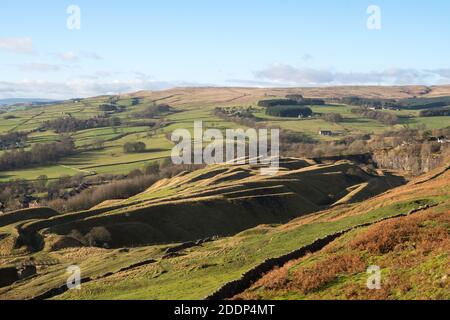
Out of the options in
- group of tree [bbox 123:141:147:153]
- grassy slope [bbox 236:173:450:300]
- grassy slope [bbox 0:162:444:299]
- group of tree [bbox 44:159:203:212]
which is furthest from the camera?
group of tree [bbox 123:141:147:153]

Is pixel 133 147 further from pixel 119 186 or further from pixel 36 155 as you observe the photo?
pixel 119 186

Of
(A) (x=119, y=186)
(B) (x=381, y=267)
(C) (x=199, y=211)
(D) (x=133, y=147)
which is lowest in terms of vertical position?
(A) (x=119, y=186)

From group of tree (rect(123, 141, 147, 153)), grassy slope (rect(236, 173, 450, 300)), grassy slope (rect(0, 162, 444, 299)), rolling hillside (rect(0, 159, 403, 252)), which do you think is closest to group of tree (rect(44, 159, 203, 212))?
rolling hillside (rect(0, 159, 403, 252))

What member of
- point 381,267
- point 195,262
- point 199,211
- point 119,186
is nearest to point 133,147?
point 119,186

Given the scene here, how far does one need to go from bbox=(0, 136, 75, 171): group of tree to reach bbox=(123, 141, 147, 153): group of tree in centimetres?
2044

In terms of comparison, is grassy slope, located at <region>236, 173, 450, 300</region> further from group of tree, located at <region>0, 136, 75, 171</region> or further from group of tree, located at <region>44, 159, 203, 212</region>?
group of tree, located at <region>0, 136, 75, 171</region>

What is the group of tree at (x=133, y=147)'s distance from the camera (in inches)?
7126

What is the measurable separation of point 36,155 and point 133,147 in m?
32.5

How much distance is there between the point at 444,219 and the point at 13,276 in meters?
39.4

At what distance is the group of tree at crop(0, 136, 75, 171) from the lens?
164375mm

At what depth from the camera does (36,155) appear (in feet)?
565

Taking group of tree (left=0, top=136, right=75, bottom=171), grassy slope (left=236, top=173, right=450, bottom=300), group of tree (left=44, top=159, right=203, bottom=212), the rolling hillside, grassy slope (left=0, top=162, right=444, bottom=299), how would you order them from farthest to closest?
group of tree (left=0, top=136, right=75, bottom=171), group of tree (left=44, top=159, right=203, bottom=212), the rolling hillside, grassy slope (left=0, top=162, right=444, bottom=299), grassy slope (left=236, top=173, right=450, bottom=300)

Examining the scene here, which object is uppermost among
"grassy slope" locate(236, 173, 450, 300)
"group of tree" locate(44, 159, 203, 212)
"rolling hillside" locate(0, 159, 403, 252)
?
"grassy slope" locate(236, 173, 450, 300)

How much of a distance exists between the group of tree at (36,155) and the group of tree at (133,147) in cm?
2044
